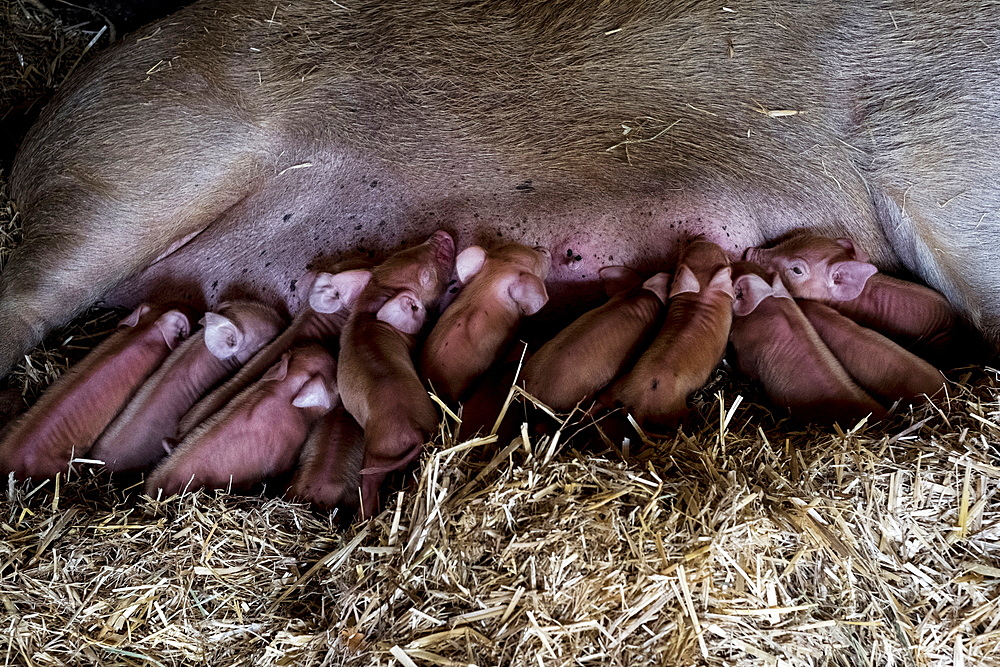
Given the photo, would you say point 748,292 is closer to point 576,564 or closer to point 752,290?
point 752,290

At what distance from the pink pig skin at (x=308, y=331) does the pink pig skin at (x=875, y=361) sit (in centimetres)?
159

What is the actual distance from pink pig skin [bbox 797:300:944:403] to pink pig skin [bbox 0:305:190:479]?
2.28 metres

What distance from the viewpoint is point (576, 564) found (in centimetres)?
187

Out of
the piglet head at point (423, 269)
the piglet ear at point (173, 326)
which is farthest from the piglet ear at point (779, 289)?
the piglet ear at point (173, 326)

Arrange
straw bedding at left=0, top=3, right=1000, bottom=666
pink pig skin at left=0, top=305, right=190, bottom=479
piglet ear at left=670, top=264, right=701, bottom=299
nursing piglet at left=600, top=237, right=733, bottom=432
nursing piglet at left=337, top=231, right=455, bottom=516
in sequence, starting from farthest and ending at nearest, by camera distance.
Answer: piglet ear at left=670, top=264, right=701, bottom=299, pink pig skin at left=0, top=305, right=190, bottom=479, nursing piglet at left=600, top=237, right=733, bottom=432, nursing piglet at left=337, top=231, right=455, bottom=516, straw bedding at left=0, top=3, right=1000, bottom=666

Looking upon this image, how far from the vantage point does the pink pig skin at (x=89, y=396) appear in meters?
2.58

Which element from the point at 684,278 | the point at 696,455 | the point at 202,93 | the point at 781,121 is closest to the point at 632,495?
the point at 696,455

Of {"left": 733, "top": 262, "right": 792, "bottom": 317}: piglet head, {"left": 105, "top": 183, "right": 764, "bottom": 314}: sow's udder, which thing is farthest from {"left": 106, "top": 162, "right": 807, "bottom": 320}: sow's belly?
{"left": 733, "top": 262, "right": 792, "bottom": 317}: piglet head

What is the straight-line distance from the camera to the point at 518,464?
215cm

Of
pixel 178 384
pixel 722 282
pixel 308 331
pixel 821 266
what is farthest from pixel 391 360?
pixel 821 266

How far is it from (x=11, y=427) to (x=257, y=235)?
3.54 ft

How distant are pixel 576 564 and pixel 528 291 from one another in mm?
1151

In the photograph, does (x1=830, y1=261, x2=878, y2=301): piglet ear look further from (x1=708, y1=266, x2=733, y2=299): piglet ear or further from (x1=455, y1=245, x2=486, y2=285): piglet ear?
(x1=455, y1=245, x2=486, y2=285): piglet ear

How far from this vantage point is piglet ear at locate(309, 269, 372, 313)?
2893 millimetres
